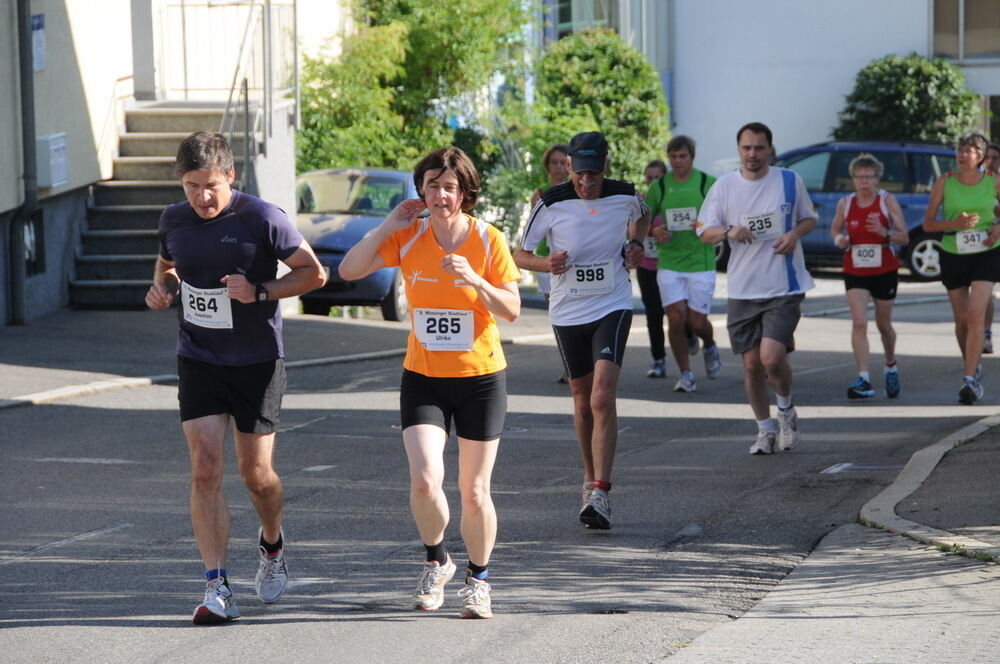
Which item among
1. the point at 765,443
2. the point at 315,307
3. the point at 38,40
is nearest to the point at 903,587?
the point at 765,443

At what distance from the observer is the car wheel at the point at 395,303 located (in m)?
18.6

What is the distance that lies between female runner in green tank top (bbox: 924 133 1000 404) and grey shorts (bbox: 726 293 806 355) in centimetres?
265

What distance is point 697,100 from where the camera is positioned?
36.1 meters

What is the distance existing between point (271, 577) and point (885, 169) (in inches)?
795

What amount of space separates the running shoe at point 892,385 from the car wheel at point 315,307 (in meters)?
7.79

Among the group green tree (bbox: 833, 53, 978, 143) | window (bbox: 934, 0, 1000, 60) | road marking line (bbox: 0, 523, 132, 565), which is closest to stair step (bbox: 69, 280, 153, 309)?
road marking line (bbox: 0, 523, 132, 565)

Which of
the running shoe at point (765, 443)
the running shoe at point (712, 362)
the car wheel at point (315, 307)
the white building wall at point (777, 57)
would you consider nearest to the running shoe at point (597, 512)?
the running shoe at point (765, 443)

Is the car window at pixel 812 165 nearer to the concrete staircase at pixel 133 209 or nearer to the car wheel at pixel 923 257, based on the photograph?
the car wheel at pixel 923 257

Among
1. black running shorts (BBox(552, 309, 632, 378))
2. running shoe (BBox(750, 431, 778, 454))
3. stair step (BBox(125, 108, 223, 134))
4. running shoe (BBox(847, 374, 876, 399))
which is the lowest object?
running shoe (BBox(847, 374, 876, 399))

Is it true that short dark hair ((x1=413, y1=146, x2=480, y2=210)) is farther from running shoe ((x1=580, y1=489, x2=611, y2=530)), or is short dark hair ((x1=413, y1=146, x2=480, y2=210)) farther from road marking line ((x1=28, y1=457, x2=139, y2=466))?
road marking line ((x1=28, y1=457, x2=139, y2=466))

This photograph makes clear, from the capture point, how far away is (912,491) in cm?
855

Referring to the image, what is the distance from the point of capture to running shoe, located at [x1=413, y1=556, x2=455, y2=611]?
646 cm

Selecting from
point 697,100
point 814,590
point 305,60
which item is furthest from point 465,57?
point 814,590

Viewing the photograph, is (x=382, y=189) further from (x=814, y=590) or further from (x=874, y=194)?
(x=814, y=590)
